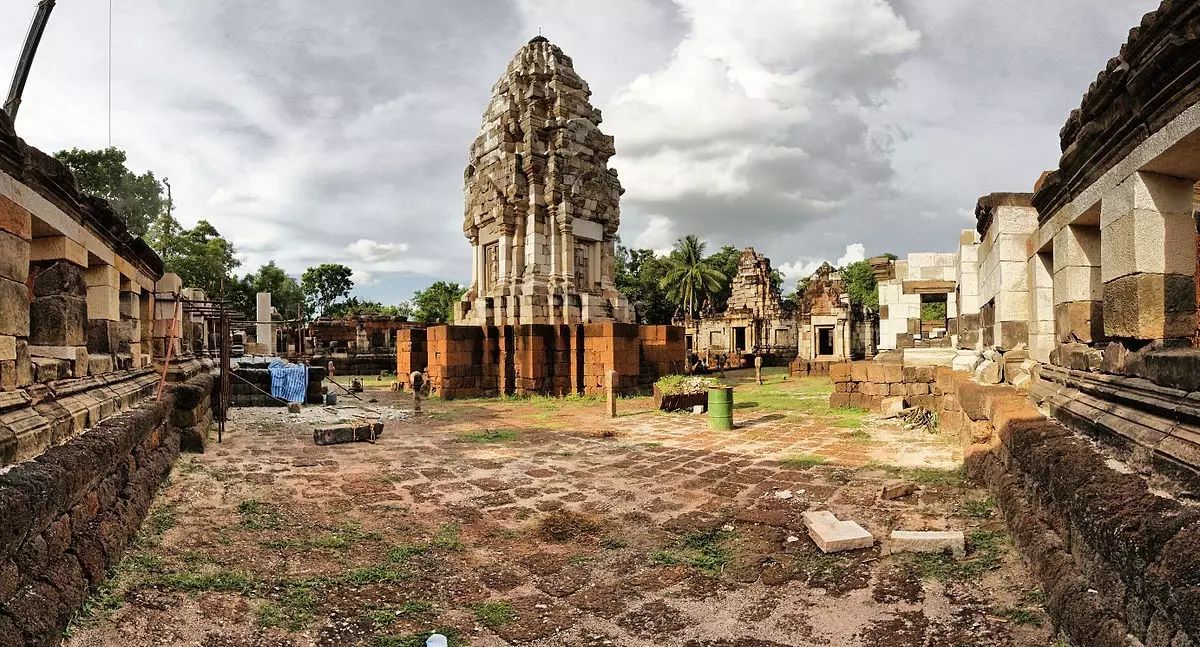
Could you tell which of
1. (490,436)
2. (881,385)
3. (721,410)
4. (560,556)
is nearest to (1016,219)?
(721,410)

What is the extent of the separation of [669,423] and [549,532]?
18.3 feet

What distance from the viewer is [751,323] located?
34.1 m

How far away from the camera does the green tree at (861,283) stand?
51150 millimetres

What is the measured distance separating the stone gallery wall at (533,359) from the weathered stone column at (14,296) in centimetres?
1132

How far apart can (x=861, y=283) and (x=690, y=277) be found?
1702 centimetres

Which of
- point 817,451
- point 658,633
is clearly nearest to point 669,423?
point 817,451

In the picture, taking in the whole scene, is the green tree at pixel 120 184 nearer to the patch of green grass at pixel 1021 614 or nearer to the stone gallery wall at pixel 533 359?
the stone gallery wall at pixel 533 359

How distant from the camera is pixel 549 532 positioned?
15.8ft

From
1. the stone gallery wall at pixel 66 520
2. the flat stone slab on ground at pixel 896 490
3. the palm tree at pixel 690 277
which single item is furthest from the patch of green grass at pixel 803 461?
the palm tree at pixel 690 277

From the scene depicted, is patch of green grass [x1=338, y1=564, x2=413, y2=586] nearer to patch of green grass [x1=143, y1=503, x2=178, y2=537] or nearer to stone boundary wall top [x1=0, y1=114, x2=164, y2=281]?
patch of green grass [x1=143, y1=503, x2=178, y2=537]

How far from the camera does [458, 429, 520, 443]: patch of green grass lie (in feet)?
28.7

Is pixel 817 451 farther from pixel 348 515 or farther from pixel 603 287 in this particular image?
pixel 603 287

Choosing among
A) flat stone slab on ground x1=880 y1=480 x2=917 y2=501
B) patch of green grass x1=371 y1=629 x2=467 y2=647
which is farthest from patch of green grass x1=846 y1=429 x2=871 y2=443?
patch of green grass x1=371 y1=629 x2=467 y2=647

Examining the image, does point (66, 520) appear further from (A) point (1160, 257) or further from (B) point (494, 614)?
(A) point (1160, 257)
